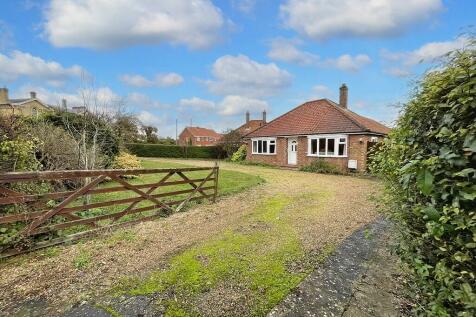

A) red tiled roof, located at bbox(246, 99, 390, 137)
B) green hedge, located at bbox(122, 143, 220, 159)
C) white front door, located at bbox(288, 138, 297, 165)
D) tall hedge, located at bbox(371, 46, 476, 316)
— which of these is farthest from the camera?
green hedge, located at bbox(122, 143, 220, 159)

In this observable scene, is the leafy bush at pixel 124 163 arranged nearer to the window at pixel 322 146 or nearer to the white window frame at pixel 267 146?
the white window frame at pixel 267 146

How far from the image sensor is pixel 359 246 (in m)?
4.65

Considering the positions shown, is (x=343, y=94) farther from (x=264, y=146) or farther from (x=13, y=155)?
(x=13, y=155)

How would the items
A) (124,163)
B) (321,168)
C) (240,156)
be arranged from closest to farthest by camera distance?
(124,163) → (321,168) → (240,156)

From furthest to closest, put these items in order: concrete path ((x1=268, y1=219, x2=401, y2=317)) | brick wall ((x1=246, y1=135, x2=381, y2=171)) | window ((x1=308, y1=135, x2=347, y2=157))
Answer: window ((x1=308, y1=135, x2=347, y2=157)) < brick wall ((x1=246, y1=135, x2=381, y2=171)) < concrete path ((x1=268, y1=219, x2=401, y2=317))

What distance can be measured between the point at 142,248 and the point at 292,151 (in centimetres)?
1785

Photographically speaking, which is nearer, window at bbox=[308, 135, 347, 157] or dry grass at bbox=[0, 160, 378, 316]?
dry grass at bbox=[0, 160, 378, 316]

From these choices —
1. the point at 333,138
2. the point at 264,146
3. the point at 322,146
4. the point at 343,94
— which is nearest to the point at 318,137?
the point at 322,146

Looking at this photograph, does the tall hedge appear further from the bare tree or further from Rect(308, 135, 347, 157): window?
Rect(308, 135, 347, 157): window

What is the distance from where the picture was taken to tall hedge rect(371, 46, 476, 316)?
4.68 ft

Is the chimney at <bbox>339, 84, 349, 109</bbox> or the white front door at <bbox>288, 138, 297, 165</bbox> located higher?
the chimney at <bbox>339, 84, 349, 109</bbox>

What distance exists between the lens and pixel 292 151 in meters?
21.1

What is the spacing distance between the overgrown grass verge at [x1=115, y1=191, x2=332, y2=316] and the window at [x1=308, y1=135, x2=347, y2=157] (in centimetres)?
1404

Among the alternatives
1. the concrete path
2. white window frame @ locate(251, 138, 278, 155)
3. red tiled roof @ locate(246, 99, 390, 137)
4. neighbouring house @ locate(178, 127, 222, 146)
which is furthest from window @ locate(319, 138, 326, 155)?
neighbouring house @ locate(178, 127, 222, 146)
